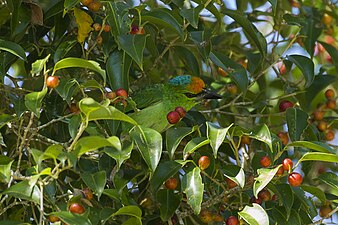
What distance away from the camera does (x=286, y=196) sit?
2.32m

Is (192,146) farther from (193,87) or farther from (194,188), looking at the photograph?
(193,87)

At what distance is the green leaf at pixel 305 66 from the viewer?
9.51 feet

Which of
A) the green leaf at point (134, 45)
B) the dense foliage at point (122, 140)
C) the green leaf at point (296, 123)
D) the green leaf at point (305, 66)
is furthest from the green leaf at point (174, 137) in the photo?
the green leaf at point (305, 66)

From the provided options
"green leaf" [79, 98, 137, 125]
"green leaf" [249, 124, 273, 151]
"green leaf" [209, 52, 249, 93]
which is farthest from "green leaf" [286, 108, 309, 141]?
"green leaf" [79, 98, 137, 125]

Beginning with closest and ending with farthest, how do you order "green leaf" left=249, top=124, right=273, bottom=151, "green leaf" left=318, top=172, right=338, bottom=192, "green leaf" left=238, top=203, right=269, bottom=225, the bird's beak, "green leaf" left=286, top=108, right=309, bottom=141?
"green leaf" left=238, top=203, right=269, bottom=225 → "green leaf" left=249, top=124, right=273, bottom=151 → "green leaf" left=318, top=172, right=338, bottom=192 → "green leaf" left=286, top=108, right=309, bottom=141 → the bird's beak

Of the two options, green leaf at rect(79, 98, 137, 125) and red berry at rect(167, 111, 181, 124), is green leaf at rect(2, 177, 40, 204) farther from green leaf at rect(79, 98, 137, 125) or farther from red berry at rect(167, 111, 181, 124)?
red berry at rect(167, 111, 181, 124)

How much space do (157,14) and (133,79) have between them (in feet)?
2.33

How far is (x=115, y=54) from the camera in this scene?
254cm

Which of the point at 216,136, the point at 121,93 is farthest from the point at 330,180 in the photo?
the point at 121,93

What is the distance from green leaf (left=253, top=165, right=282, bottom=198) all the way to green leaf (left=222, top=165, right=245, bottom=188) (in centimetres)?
5

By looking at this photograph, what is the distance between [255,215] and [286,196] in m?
0.14

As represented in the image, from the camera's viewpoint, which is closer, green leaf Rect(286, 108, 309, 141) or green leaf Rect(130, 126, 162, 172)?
green leaf Rect(130, 126, 162, 172)

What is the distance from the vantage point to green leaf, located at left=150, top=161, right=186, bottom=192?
2.29 meters

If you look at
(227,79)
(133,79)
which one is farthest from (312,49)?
(133,79)
